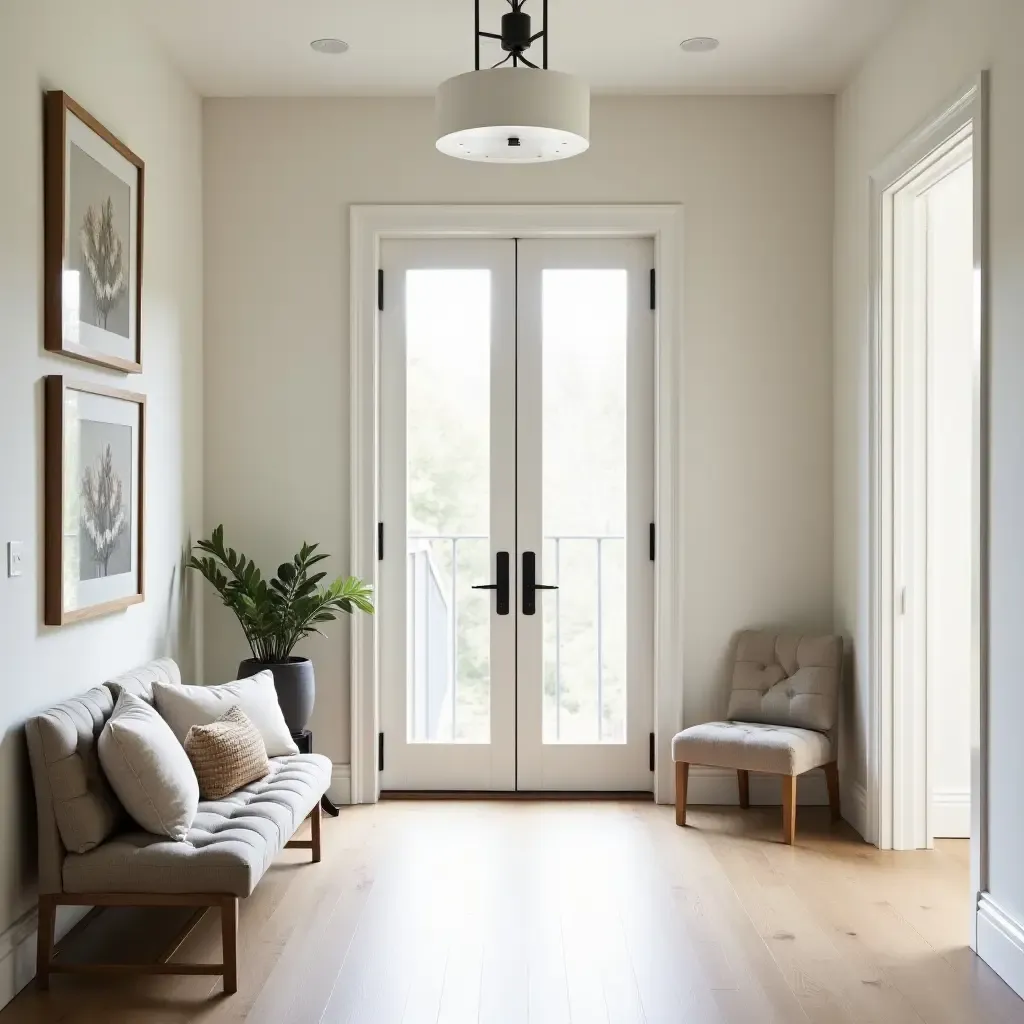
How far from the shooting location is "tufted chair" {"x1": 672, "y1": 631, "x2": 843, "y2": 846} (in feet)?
14.1

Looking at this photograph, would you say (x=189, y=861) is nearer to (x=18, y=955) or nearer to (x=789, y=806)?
(x=18, y=955)

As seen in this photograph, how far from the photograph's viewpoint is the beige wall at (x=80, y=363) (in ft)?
9.82

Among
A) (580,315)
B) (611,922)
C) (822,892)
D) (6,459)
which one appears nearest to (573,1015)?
Result: (611,922)

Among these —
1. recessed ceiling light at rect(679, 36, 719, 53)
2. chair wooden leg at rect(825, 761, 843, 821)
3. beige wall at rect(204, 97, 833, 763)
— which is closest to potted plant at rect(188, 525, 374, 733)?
beige wall at rect(204, 97, 833, 763)

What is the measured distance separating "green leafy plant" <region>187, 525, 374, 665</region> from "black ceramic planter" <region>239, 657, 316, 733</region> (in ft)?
0.16

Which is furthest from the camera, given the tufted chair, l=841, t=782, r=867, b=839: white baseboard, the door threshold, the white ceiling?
the door threshold

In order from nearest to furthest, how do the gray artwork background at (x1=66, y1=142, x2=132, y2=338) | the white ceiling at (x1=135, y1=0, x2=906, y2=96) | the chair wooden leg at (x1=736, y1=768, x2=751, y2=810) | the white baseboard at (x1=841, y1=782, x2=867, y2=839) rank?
the gray artwork background at (x1=66, y1=142, x2=132, y2=338), the white ceiling at (x1=135, y1=0, x2=906, y2=96), the white baseboard at (x1=841, y1=782, x2=867, y2=839), the chair wooden leg at (x1=736, y1=768, x2=751, y2=810)

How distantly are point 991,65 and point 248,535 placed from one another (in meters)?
3.17

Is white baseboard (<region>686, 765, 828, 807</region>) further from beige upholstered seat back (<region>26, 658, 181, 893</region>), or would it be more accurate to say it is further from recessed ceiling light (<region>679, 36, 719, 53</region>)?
recessed ceiling light (<region>679, 36, 719, 53</region>)

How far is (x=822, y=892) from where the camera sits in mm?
3758

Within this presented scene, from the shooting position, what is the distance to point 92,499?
351 centimetres

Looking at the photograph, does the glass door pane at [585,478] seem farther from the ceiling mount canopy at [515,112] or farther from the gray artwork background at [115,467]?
the gray artwork background at [115,467]

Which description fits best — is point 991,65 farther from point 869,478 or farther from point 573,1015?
point 573,1015

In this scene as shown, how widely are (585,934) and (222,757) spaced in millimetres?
1164
